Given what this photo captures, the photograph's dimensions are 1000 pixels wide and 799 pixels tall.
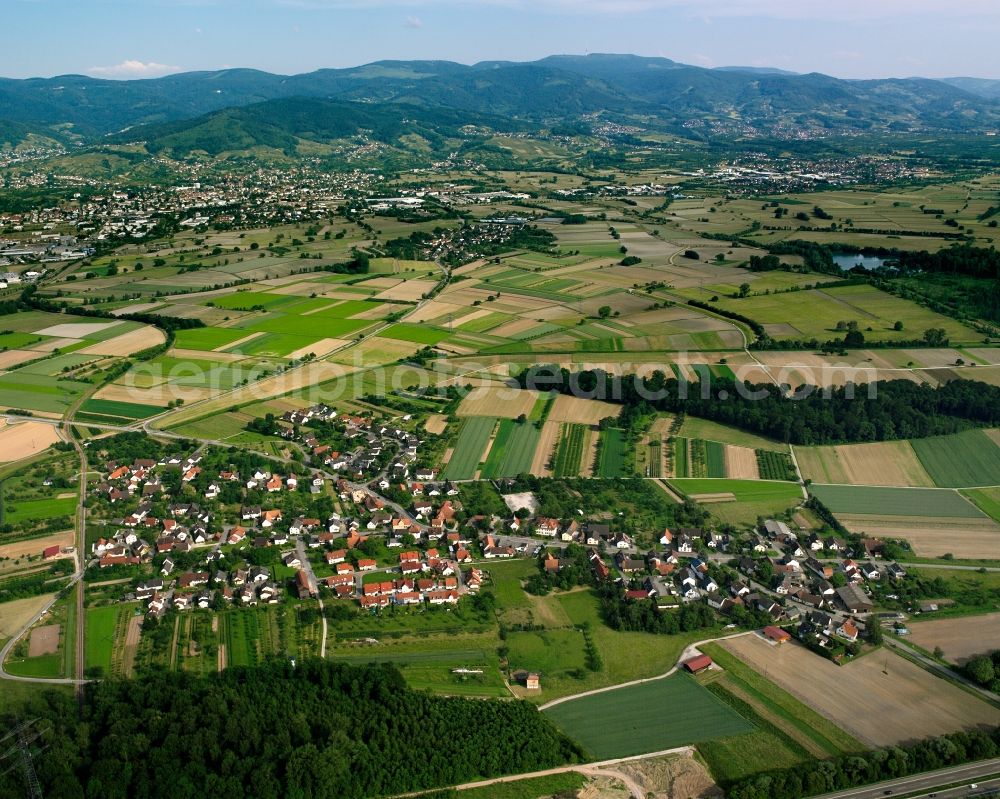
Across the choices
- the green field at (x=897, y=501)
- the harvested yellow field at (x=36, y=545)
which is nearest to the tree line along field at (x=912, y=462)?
the green field at (x=897, y=501)

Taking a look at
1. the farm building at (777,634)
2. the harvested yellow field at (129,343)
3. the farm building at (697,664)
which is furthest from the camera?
the harvested yellow field at (129,343)

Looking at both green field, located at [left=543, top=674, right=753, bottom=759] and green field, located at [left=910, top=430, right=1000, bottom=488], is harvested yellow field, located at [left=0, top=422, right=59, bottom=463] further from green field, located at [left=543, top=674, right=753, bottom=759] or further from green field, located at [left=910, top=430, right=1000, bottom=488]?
green field, located at [left=910, top=430, right=1000, bottom=488]

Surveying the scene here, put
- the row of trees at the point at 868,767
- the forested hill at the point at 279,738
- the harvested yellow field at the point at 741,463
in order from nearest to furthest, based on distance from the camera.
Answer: the forested hill at the point at 279,738 → the row of trees at the point at 868,767 → the harvested yellow field at the point at 741,463

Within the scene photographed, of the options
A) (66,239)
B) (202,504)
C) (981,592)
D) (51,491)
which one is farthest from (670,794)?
(66,239)

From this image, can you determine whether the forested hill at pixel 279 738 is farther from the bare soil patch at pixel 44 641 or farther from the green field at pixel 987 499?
the green field at pixel 987 499

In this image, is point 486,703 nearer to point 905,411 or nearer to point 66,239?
point 905,411

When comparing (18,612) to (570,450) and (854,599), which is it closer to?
(570,450)
